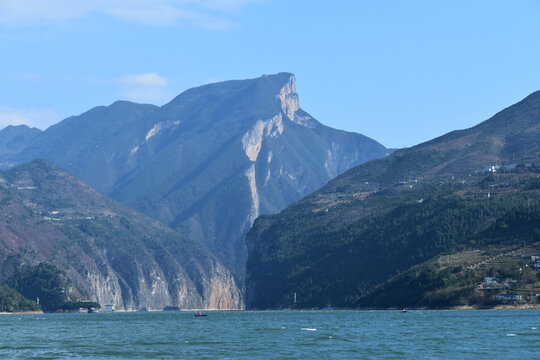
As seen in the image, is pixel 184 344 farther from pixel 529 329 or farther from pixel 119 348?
pixel 529 329

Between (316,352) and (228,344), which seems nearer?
(316,352)

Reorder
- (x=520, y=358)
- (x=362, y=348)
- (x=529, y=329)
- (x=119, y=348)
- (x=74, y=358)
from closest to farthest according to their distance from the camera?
(x=520, y=358), (x=74, y=358), (x=362, y=348), (x=119, y=348), (x=529, y=329)

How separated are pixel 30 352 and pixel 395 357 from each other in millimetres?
67158

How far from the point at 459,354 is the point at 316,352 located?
959 inches

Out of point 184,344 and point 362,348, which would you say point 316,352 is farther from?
point 184,344

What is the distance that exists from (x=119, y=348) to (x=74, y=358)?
2199 centimetres

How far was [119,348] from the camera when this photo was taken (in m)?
179

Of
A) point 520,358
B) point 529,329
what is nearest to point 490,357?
point 520,358

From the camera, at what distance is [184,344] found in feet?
614

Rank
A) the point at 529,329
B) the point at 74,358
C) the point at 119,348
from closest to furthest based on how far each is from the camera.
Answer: the point at 74,358 → the point at 119,348 → the point at 529,329

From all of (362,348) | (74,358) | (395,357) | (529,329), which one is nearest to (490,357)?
(395,357)

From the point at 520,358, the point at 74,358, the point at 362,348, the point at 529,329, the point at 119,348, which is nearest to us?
the point at 520,358

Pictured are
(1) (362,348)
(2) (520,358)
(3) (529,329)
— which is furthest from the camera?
(3) (529,329)

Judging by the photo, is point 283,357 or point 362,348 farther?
point 362,348
